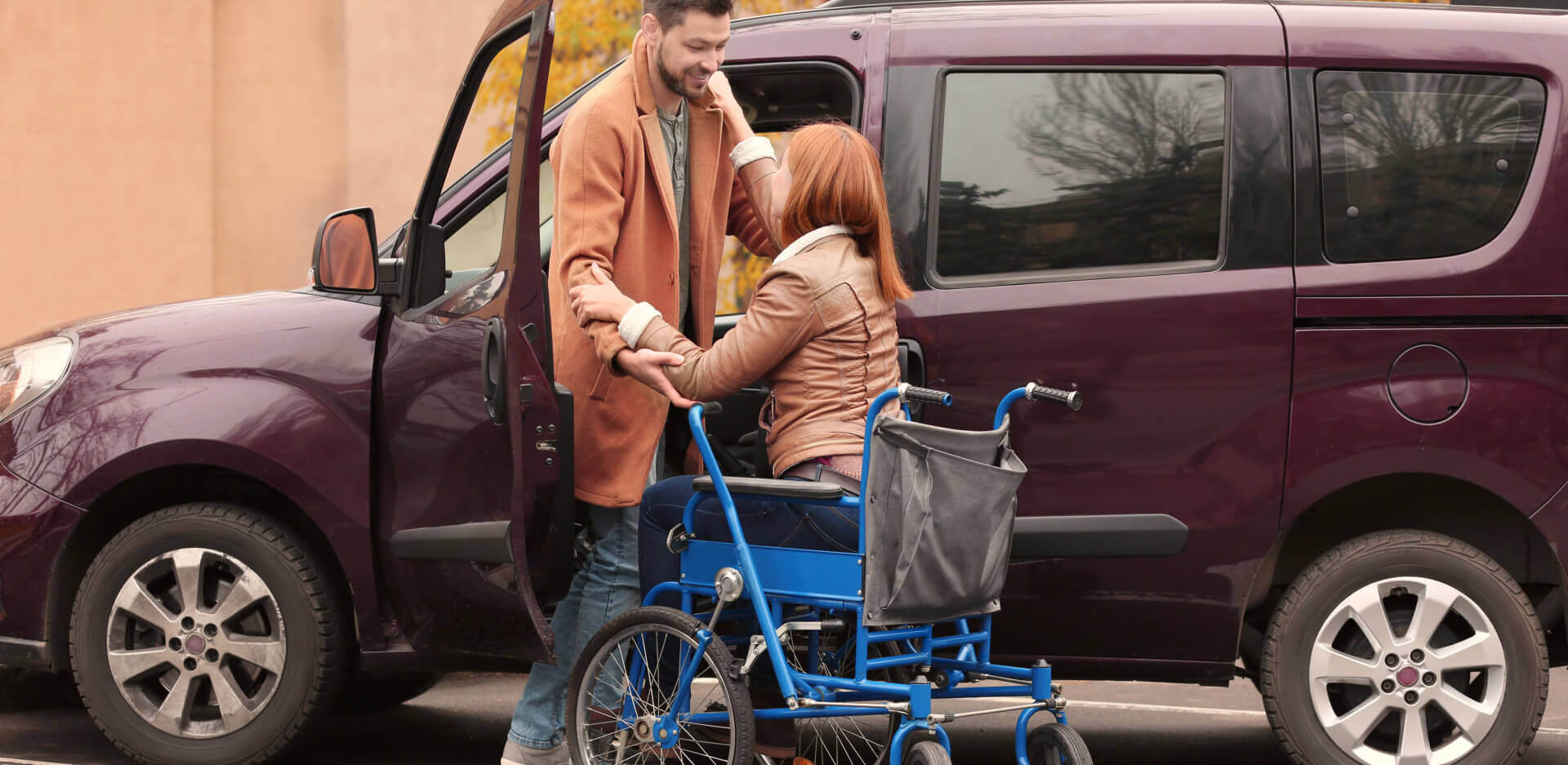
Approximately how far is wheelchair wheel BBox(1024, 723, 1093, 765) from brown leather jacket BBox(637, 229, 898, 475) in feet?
2.39

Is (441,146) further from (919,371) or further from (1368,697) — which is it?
(1368,697)

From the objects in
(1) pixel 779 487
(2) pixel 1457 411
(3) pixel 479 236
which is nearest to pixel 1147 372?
(2) pixel 1457 411

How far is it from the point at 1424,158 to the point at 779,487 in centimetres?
185

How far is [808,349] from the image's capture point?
3.76m

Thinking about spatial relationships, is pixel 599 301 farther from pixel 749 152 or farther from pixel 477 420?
pixel 749 152

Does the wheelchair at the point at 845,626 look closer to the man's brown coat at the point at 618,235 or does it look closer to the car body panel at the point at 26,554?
the man's brown coat at the point at 618,235

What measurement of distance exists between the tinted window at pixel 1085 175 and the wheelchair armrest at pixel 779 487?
0.91m

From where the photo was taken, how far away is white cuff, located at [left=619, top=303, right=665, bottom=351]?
381cm

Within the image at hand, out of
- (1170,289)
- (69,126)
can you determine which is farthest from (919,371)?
(69,126)

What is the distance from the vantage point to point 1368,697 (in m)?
4.30

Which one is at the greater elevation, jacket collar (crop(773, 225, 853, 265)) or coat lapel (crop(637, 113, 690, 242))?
coat lapel (crop(637, 113, 690, 242))

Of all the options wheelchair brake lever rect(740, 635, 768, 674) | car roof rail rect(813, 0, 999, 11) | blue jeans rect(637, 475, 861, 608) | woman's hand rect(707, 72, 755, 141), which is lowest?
wheelchair brake lever rect(740, 635, 768, 674)

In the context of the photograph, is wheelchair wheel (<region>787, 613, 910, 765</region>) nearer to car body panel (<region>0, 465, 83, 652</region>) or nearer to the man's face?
the man's face

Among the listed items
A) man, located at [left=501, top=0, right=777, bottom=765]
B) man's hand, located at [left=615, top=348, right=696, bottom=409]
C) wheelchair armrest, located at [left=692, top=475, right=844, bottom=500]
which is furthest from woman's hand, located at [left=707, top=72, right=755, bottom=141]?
wheelchair armrest, located at [left=692, top=475, right=844, bottom=500]
